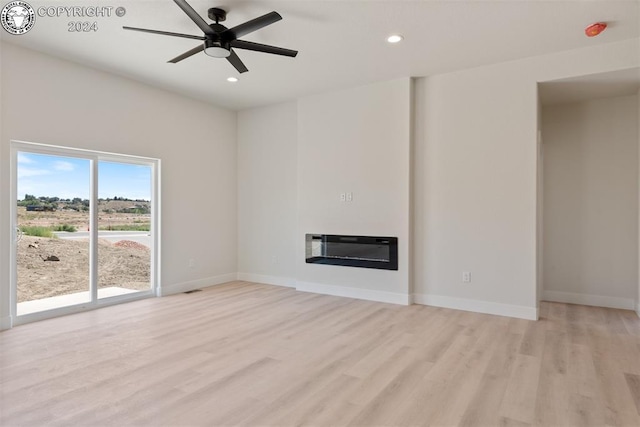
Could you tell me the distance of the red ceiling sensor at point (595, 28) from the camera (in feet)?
10.5

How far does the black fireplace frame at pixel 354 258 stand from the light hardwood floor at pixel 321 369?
2.42ft

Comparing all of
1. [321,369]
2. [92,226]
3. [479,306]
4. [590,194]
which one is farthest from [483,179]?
[92,226]

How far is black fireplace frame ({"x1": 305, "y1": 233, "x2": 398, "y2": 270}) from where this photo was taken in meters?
4.75

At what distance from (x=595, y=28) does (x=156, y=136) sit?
5089mm

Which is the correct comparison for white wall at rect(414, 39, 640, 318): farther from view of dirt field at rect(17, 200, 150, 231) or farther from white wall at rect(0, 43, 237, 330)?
view of dirt field at rect(17, 200, 150, 231)

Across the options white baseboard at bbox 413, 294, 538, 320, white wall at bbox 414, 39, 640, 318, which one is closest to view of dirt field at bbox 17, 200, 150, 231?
white wall at bbox 414, 39, 640, 318

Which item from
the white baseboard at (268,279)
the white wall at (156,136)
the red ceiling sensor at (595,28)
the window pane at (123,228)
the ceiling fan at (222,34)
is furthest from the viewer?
the white baseboard at (268,279)

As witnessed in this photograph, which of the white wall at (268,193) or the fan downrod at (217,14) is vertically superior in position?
the fan downrod at (217,14)

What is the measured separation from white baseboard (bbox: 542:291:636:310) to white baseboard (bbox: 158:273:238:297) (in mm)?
4768

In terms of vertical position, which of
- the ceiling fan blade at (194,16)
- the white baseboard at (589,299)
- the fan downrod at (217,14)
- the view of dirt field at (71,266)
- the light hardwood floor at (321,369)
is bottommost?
the light hardwood floor at (321,369)

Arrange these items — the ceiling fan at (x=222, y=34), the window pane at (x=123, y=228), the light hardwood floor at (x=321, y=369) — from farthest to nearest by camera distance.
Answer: the window pane at (x=123, y=228) → the ceiling fan at (x=222, y=34) → the light hardwood floor at (x=321, y=369)

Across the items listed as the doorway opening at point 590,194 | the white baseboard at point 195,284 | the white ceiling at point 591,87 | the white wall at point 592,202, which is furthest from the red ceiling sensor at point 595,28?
the white baseboard at point 195,284

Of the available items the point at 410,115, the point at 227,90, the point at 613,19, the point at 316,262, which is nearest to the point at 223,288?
the point at 316,262

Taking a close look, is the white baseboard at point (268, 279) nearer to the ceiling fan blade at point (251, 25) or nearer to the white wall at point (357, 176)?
the white wall at point (357, 176)
